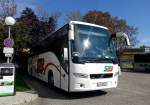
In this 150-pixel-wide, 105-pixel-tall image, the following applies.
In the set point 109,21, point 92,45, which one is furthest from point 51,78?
point 109,21

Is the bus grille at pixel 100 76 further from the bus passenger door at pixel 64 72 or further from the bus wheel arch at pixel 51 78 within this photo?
the bus wheel arch at pixel 51 78

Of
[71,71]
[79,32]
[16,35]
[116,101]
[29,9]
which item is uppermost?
[29,9]

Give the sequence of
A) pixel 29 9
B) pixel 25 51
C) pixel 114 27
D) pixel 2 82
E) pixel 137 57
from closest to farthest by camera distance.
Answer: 1. pixel 2 82
2. pixel 25 51
3. pixel 29 9
4. pixel 137 57
5. pixel 114 27

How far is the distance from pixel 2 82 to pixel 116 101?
523 cm

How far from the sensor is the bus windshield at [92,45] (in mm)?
9406

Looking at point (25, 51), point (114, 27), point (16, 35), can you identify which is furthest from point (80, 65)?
point (114, 27)

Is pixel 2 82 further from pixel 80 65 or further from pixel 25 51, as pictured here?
pixel 25 51

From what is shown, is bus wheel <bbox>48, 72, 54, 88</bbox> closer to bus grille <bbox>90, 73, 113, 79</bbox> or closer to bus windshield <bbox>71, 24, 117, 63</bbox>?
bus windshield <bbox>71, 24, 117, 63</bbox>

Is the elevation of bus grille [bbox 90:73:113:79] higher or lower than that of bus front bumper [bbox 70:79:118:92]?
higher

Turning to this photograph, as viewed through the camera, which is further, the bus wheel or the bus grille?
the bus wheel

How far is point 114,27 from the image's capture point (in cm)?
5444

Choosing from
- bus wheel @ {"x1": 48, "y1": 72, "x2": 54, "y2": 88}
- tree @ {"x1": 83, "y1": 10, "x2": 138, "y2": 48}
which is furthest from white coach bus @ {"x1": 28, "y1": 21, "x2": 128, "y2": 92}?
tree @ {"x1": 83, "y1": 10, "x2": 138, "y2": 48}

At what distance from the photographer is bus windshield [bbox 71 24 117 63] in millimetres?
9406

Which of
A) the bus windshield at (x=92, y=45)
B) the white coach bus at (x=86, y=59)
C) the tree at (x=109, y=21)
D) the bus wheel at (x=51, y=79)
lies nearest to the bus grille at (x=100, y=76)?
the white coach bus at (x=86, y=59)
